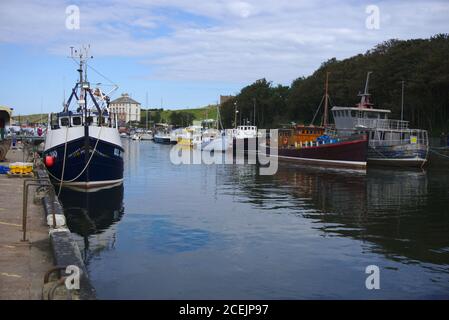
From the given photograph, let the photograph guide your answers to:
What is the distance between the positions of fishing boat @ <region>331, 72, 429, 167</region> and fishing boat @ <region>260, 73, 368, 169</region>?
2024 mm

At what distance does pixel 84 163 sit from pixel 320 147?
3157 centimetres

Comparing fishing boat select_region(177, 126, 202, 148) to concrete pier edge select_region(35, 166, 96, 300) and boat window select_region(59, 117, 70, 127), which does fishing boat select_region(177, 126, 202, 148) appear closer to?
boat window select_region(59, 117, 70, 127)

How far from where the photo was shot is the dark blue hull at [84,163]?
2752 cm

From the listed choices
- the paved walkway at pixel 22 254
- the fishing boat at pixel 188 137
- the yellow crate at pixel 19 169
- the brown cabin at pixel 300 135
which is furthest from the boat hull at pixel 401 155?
the fishing boat at pixel 188 137

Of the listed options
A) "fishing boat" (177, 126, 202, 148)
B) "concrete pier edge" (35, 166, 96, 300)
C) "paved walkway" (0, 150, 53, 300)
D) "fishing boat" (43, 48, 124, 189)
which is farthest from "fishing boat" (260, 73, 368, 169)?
"concrete pier edge" (35, 166, 96, 300)

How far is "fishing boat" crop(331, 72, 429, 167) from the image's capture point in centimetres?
5188

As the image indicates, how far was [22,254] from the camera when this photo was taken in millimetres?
10969

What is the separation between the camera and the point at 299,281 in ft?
39.0

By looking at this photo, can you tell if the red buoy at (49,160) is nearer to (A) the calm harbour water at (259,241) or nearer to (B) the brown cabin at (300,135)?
(A) the calm harbour water at (259,241)

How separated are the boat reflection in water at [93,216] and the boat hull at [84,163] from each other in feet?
2.93
